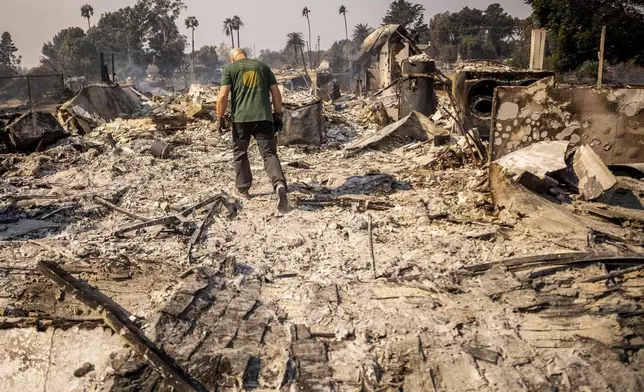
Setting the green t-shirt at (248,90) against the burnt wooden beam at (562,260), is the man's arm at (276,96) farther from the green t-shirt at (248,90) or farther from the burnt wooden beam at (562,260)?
the burnt wooden beam at (562,260)

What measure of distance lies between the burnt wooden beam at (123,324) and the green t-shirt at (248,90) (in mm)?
2402

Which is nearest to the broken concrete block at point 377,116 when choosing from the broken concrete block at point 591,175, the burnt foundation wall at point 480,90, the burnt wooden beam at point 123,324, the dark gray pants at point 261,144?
the burnt foundation wall at point 480,90

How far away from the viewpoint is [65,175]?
670cm

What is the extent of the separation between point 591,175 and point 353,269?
8.92 ft

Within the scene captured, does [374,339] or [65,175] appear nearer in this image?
[374,339]

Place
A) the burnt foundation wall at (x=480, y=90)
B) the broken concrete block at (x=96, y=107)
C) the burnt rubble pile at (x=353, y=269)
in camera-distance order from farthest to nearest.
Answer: the broken concrete block at (x=96, y=107), the burnt foundation wall at (x=480, y=90), the burnt rubble pile at (x=353, y=269)

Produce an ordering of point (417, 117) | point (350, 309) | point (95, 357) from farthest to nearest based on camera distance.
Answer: point (417, 117) < point (350, 309) < point (95, 357)

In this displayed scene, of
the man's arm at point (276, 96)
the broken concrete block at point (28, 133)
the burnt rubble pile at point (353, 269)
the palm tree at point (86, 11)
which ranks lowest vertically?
the burnt rubble pile at point (353, 269)

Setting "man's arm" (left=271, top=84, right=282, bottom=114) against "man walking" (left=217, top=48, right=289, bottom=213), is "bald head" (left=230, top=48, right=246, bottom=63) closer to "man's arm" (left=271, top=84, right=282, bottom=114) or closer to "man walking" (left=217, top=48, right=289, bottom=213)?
"man walking" (left=217, top=48, right=289, bottom=213)

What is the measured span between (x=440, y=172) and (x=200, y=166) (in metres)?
3.67

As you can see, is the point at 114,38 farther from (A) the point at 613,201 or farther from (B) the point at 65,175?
(A) the point at 613,201

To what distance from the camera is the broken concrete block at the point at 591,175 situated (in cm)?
429

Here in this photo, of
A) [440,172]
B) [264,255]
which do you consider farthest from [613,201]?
[264,255]

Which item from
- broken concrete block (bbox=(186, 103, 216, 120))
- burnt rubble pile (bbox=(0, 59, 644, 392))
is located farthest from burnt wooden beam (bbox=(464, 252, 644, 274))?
broken concrete block (bbox=(186, 103, 216, 120))
